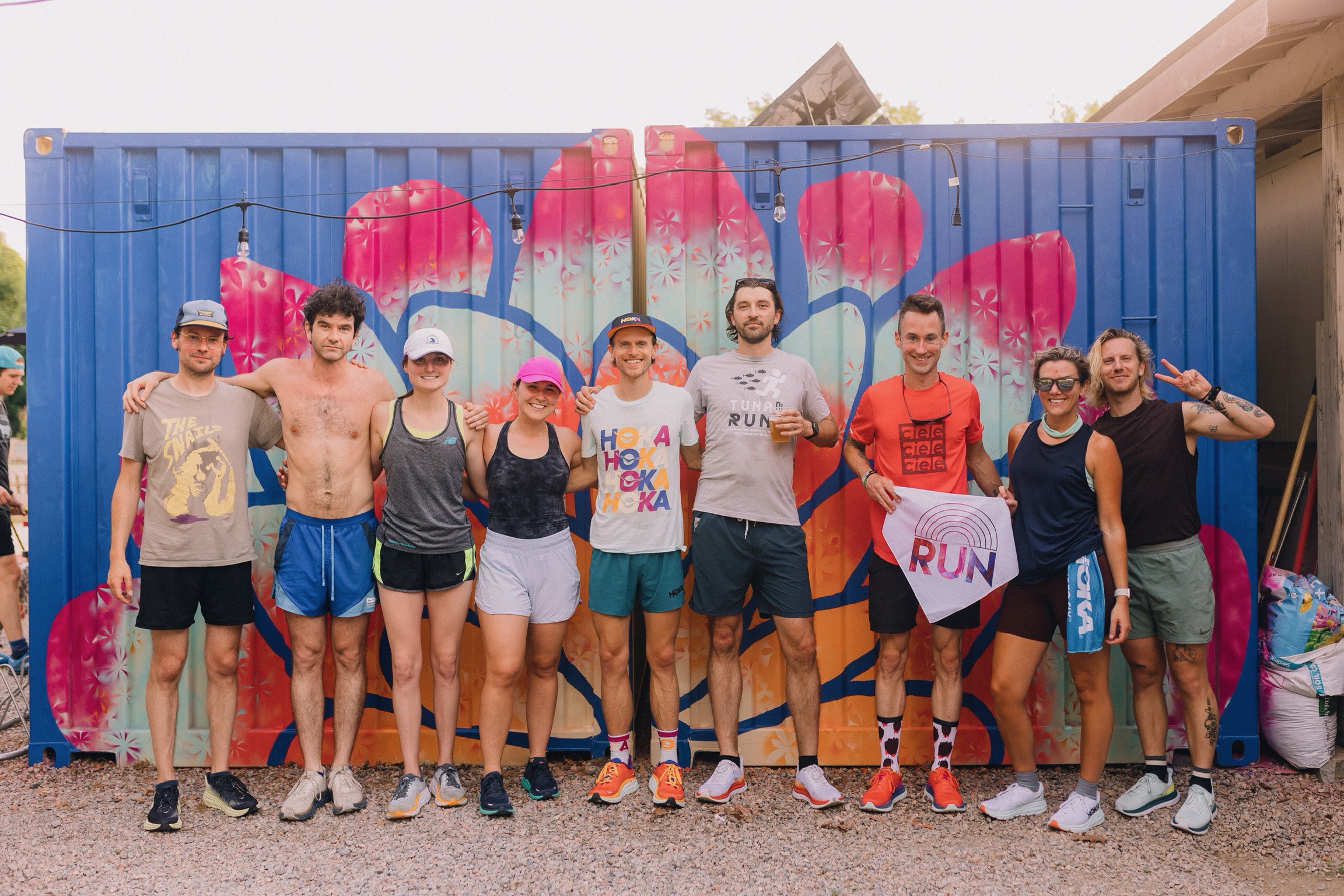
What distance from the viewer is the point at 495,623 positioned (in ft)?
11.1

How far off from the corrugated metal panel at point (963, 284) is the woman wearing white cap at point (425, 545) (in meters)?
1.15

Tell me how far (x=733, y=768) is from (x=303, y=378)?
2.66 meters

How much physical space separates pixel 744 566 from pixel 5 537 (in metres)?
4.82

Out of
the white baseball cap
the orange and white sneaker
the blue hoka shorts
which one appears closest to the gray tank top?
the blue hoka shorts

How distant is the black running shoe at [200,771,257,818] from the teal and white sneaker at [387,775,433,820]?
0.62 metres

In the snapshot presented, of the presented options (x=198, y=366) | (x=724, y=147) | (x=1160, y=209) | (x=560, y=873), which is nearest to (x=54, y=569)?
(x=198, y=366)

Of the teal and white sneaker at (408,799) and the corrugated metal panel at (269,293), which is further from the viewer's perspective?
the corrugated metal panel at (269,293)

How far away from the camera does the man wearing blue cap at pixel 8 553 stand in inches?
193

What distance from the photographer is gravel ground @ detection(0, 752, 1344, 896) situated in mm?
2900

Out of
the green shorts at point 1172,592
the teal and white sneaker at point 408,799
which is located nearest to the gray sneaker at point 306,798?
the teal and white sneaker at point 408,799

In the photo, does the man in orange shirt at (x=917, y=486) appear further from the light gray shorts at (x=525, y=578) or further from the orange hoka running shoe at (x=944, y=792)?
the light gray shorts at (x=525, y=578)

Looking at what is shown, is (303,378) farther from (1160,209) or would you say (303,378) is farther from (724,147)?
(1160,209)

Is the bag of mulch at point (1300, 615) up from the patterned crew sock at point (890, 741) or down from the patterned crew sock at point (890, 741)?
up

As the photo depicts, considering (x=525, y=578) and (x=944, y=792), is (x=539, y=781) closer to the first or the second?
(x=525, y=578)
